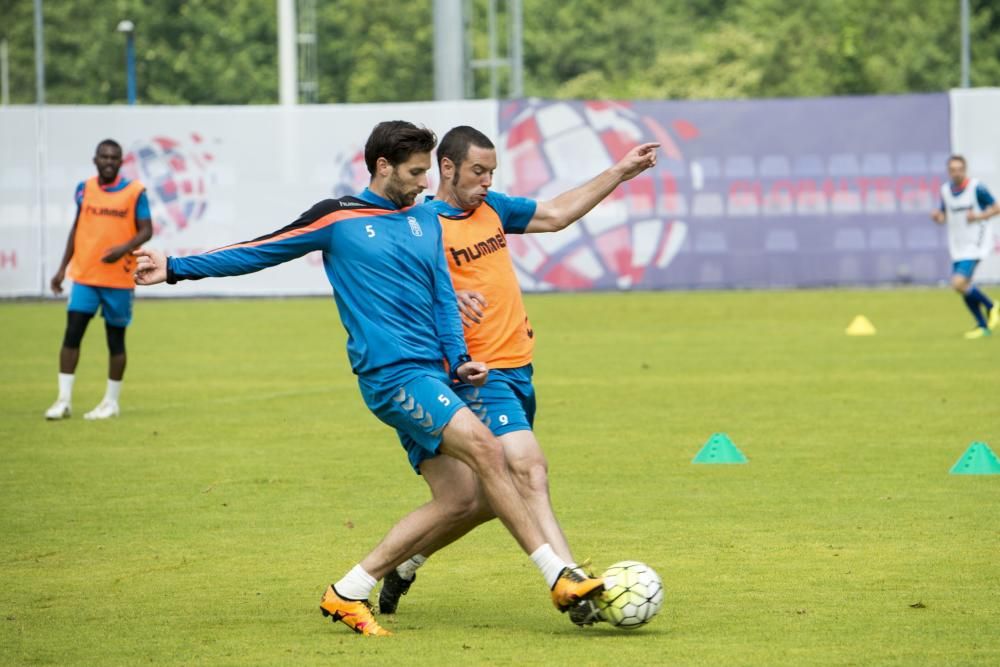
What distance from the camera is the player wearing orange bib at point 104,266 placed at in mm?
14727

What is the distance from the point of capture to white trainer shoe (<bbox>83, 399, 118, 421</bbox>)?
1475 cm

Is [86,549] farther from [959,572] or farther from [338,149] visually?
[338,149]

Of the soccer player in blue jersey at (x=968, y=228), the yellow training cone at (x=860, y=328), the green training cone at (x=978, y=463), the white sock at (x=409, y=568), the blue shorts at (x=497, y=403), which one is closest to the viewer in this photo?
the blue shorts at (x=497, y=403)

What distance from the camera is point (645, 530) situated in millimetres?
9289

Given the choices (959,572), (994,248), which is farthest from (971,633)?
(994,248)

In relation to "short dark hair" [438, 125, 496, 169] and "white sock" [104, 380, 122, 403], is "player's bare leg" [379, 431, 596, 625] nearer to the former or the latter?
"short dark hair" [438, 125, 496, 169]

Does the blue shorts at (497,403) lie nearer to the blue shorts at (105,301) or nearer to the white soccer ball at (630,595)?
the white soccer ball at (630,595)

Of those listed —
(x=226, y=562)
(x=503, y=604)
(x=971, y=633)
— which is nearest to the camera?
(x=971, y=633)

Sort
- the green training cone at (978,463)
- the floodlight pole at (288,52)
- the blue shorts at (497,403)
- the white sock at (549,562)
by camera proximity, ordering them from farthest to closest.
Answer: the floodlight pole at (288,52), the green training cone at (978,463), the blue shorts at (497,403), the white sock at (549,562)

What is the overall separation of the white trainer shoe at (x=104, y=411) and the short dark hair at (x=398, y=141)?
8.17m

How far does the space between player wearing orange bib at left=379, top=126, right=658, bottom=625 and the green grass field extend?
1.34ft

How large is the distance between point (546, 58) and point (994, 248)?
167ft

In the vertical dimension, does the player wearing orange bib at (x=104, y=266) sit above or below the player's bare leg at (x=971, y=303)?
above

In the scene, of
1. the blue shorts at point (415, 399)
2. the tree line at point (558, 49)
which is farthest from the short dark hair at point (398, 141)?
the tree line at point (558, 49)
